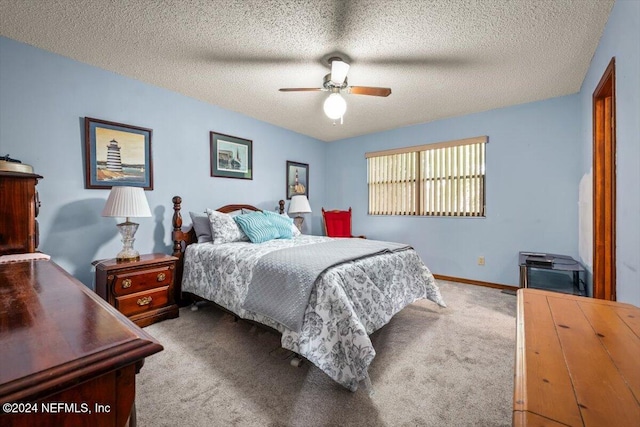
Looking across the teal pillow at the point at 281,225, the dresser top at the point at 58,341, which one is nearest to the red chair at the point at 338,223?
the teal pillow at the point at 281,225

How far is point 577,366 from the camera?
2.28 feet

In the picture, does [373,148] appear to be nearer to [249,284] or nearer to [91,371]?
[249,284]

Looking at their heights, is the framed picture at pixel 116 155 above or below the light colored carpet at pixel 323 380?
above

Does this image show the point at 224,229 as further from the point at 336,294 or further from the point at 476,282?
the point at 476,282

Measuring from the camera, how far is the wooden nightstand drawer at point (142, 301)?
2.37 m

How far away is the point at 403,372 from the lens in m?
1.80

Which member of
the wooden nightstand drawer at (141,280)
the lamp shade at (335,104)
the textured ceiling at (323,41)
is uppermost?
the textured ceiling at (323,41)

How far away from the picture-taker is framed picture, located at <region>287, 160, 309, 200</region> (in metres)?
4.59

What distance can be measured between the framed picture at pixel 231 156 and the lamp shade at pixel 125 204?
3.93 ft

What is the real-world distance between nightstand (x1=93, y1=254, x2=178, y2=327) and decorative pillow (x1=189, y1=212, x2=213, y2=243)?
413 mm

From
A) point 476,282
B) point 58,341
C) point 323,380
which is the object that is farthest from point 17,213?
point 476,282

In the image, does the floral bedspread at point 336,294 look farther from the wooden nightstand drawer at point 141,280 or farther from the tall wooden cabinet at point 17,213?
the tall wooden cabinet at point 17,213

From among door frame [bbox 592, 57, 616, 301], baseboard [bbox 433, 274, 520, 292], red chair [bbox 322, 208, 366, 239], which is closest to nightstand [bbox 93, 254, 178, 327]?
red chair [bbox 322, 208, 366, 239]

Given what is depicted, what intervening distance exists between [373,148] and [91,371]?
186 inches
